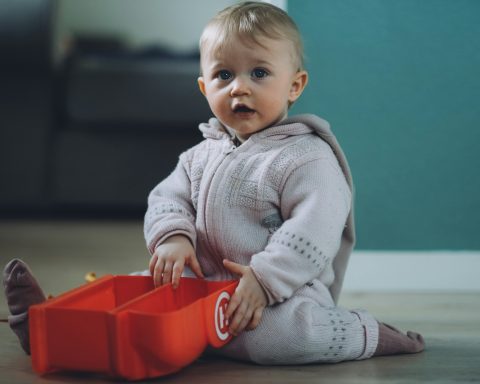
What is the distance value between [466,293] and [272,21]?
28.2 inches

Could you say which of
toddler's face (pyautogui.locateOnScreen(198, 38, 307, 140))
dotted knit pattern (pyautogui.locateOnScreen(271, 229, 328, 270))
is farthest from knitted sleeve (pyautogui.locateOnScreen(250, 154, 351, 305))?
toddler's face (pyautogui.locateOnScreen(198, 38, 307, 140))

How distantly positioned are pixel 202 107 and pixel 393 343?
62.0 inches

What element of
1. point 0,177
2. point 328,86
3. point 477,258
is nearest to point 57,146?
point 0,177

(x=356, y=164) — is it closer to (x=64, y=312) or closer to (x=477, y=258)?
(x=477, y=258)

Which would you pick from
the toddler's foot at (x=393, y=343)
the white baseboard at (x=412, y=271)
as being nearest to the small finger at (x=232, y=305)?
the toddler's foot at (x=393, y=343)

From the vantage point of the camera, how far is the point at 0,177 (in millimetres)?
2475

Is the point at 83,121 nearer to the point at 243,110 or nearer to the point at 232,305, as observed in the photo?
the point at 243,110

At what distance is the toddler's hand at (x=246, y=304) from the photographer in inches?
38.5

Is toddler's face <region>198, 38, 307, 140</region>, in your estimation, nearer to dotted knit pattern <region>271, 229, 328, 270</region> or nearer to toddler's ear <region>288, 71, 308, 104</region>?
toddler's ear <region>288, 71, 308, 104</region>

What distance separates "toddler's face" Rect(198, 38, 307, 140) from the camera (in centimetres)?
106

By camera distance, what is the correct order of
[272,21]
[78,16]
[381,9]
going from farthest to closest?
[78,16], [381,9], [272,21]

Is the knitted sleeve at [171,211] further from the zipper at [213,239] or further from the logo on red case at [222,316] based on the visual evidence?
the logo on red case at [222,316]

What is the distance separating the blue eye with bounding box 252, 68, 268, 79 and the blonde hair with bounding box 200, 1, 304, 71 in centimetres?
4

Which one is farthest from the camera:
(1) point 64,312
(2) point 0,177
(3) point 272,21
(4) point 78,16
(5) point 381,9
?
(4) point 78,16
